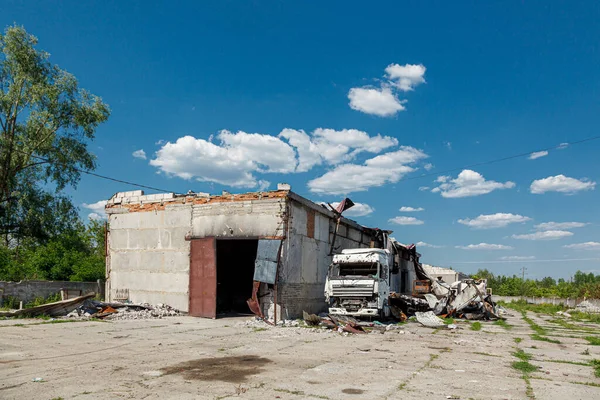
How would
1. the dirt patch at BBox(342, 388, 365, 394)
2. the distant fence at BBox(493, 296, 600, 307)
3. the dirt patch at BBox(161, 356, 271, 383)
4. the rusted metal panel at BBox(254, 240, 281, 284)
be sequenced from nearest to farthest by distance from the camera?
the dirt patch at BBox(342, 388, 365, 394) < the dirt patch at BBox(161, 356, 271, 383) < the rusted metal panel at BBox(254, 240, 281, 284) < the distant fence at BBox(493, 296, 600, 307)

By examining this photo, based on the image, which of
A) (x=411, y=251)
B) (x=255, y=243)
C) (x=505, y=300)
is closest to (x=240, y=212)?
(x=255, y=243)

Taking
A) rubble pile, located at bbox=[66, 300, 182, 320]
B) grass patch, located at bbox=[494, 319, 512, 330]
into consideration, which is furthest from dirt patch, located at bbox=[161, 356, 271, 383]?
grass patch, located at bbox=[494, 319, 512, 330]

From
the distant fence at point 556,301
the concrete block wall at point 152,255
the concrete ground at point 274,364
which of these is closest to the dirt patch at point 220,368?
the concrete ground at point 274,364

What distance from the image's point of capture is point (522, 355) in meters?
10.6

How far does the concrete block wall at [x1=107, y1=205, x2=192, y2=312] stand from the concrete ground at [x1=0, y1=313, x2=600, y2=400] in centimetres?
464

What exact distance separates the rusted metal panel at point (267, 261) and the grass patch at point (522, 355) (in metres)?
8.39

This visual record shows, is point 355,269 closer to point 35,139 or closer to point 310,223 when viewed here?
point 310,223

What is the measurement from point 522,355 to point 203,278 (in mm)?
11790

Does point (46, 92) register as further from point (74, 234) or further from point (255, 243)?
point (255, 243)

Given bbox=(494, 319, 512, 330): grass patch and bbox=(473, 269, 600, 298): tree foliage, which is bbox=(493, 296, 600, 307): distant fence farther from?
bbox=(494, 319, 512, 330): grass patch

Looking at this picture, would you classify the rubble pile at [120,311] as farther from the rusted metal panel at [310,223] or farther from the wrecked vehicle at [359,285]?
the wrecked vehicle at [359,285]

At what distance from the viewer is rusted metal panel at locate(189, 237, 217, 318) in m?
17.9

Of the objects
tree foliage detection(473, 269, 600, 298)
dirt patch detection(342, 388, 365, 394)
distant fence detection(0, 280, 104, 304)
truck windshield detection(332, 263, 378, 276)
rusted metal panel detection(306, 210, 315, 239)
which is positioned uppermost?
rusted metal panel detection(306, 210, 315, 239)

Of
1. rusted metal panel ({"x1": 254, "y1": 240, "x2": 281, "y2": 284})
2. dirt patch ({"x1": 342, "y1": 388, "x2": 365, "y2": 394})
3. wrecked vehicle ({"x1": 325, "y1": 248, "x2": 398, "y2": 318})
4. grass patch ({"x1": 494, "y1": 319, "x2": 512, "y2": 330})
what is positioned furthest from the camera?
grass patch ({"x1": 494, "y1": 319, "x2": 512, "y2": 330})
